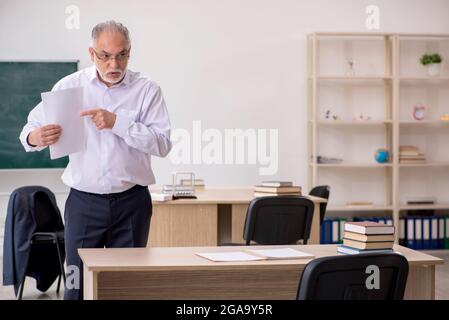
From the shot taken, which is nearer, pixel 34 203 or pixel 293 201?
pixel 293 201

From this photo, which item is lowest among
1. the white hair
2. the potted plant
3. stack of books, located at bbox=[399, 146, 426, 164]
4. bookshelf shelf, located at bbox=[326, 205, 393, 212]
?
bookshelf shelf, located at bbox=[326, 205, 393, 212]

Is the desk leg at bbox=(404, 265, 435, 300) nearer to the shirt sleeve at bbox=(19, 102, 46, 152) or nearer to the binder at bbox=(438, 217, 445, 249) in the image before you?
the shirt sleeve at bbox=(19, 102, 46, 152)

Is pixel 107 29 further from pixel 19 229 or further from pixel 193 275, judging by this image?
pixel 19 229

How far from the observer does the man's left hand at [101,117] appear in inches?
126

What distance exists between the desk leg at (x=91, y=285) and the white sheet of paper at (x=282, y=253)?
2.19 ft

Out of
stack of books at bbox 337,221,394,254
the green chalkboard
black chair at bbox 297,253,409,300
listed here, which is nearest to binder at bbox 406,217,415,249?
the green chalkboard

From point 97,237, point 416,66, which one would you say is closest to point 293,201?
point 97,237

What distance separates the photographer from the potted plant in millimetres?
8164

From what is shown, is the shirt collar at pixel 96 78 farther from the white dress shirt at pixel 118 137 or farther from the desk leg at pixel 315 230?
the desk leg at pixel 315 230

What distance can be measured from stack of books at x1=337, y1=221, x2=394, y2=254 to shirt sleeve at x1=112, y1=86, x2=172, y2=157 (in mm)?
885

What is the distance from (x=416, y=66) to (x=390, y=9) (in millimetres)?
674

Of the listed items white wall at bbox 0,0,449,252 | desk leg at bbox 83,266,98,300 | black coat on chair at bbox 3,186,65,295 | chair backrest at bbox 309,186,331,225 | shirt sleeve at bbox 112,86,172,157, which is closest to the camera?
desk leg at bbox 83,266,98,300

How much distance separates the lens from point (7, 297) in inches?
226
